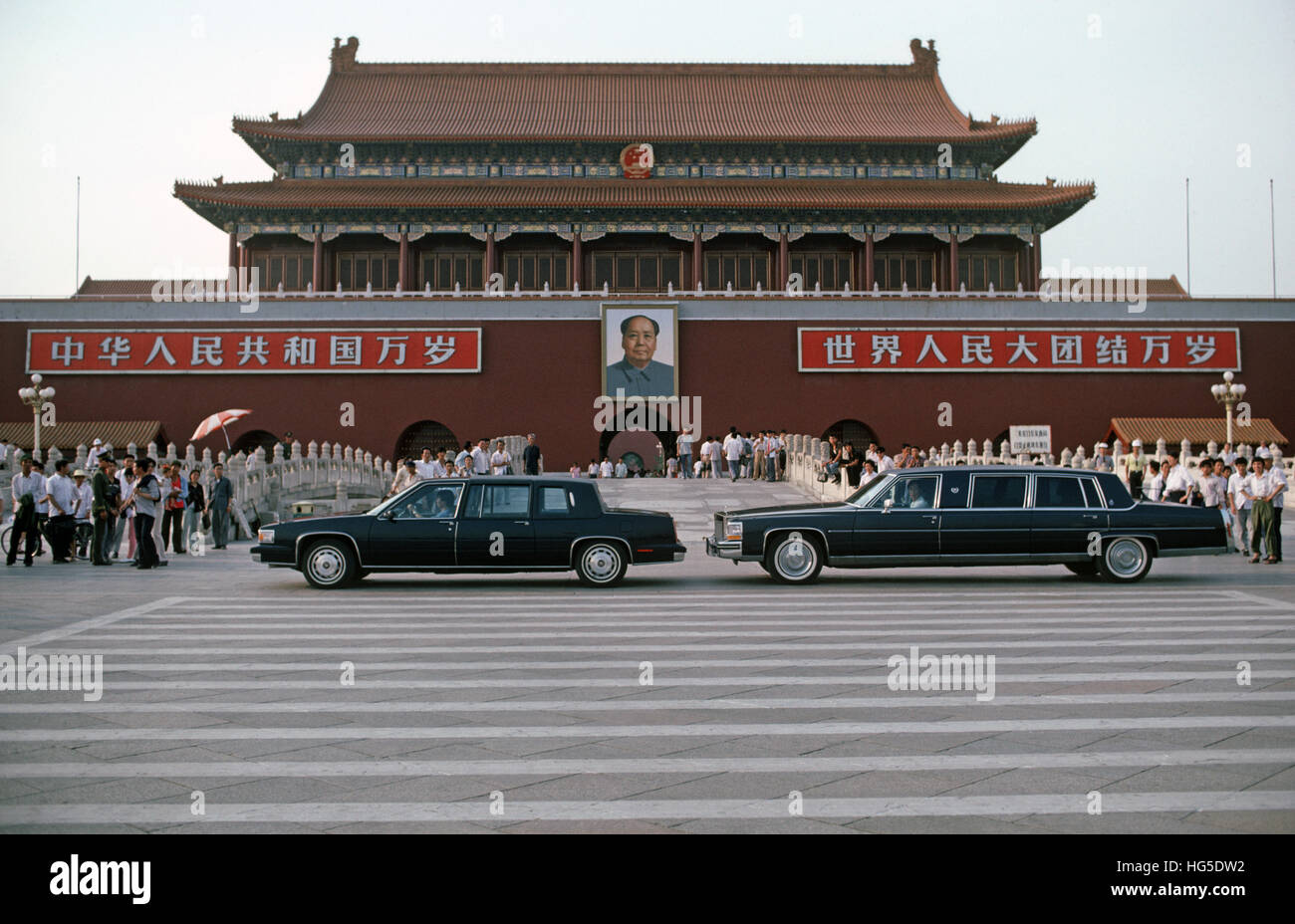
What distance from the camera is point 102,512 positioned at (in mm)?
13852

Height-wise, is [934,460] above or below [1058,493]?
above

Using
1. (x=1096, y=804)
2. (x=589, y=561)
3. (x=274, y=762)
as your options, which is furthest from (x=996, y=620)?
(x=274, y=762)

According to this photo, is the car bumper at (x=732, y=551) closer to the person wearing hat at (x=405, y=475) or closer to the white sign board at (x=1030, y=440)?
the person wearing hat at (x=405, y=475)

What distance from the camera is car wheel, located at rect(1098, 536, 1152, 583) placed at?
38.9 ft

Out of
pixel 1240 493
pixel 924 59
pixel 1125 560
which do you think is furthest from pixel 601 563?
pixel 924 59

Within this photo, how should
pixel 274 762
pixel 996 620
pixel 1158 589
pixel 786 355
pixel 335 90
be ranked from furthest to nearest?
pixel 335 90 < pixel 786 355 < pixel 1158 589 < pixel 996 620 < pixel 274 762

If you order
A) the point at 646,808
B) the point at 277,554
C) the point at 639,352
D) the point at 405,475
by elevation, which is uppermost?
the point at 639,352

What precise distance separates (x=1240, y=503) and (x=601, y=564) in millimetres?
8620

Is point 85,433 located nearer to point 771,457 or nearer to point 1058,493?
point 771,457

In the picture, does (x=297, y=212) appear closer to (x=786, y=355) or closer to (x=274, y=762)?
(x=786, y=355)

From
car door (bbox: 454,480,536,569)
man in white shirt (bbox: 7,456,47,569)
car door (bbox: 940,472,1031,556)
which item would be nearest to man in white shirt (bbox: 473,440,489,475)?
man in white shirt (bbox: 7,456,47,569)

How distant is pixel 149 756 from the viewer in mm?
5047

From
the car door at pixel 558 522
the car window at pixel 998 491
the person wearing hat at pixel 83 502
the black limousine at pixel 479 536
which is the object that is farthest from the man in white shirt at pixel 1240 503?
the person wearing hat at pixel 83 502
